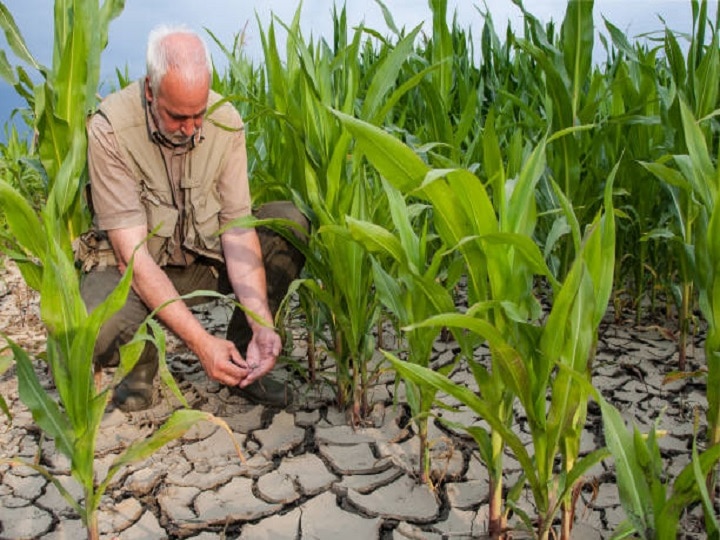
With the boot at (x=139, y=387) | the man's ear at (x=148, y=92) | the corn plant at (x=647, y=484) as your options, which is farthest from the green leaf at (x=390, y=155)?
the boot at (x=139, y=387)

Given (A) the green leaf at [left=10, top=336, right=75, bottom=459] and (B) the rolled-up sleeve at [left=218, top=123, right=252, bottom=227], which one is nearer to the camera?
(A) the green leaf at [left=10, top=336, right=75, bottom=459]

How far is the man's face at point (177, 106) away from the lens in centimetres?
176

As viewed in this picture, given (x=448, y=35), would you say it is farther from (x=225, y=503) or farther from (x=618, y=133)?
(x=225, y=503)

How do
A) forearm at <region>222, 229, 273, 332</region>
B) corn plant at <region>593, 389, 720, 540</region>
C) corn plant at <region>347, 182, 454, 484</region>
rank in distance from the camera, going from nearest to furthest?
corn plant at <region>593, 389, 720, 540</region>
corn plant at <region>347, 182, 454, 484</region>
forearm at <region>222, 229, 273, 332</region>

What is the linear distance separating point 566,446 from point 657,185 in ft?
4.66

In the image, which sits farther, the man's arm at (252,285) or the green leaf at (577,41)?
the green leaf at (577,41)

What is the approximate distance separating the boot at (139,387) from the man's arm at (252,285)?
0.35m

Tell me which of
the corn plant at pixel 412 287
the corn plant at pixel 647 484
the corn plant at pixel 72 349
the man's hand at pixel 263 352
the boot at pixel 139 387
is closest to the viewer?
the corn plant at pixel 647 484

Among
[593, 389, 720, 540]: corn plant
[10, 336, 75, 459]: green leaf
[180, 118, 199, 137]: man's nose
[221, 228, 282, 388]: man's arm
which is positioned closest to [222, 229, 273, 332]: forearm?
[221, 228, 282, 388]: man's arm

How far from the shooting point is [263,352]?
1873 mm

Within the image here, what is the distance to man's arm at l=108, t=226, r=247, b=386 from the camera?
1756 millimetres

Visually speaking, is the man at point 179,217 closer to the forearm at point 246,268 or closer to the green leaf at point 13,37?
the forearm at point 246,268

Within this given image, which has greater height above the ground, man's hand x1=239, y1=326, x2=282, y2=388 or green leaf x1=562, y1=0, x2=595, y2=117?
green leaf x1=562, y1=0, x2=595, y2=117

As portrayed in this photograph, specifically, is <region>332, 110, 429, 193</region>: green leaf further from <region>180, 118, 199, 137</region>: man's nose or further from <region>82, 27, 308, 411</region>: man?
<region>180, 118, 199, 137</region>: man's nose
